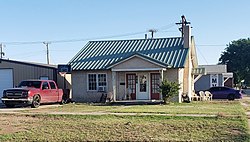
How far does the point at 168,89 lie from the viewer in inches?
1093

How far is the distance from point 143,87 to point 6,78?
1199 centimetres

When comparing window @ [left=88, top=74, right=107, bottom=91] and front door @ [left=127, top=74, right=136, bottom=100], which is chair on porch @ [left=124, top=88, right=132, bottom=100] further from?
window @ [left=88, top=74, right=107, bottom=91]

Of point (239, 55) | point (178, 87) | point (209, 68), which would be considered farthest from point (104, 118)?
point (239, 55)

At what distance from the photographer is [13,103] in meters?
25.0

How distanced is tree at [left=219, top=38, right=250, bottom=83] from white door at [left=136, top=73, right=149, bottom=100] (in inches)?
2114

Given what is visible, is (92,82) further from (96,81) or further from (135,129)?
(135,129)

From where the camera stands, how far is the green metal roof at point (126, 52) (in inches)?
→ 1223

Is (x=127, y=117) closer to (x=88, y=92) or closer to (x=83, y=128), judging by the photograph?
(x=83, y=128)

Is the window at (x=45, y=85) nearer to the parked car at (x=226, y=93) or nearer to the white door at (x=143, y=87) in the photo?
the white door at (x=143, y=87)

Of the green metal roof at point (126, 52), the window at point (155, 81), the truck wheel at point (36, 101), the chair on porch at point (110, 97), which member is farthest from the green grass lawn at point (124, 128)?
the window at point (155, 81)

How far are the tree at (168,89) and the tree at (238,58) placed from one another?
2198 inches

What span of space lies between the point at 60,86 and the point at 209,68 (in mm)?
23916

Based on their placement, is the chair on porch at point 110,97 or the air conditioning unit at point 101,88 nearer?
the chair on porch at point 110,97

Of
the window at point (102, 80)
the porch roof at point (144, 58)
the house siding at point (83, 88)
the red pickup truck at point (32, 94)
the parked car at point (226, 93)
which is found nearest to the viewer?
the red pickup truck at point (32, 94)
